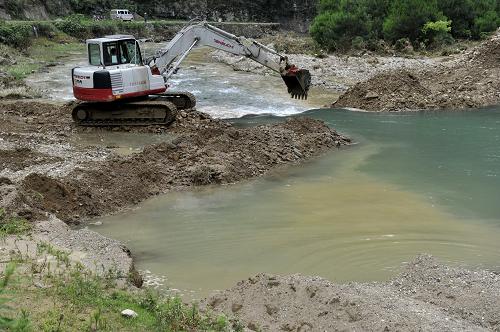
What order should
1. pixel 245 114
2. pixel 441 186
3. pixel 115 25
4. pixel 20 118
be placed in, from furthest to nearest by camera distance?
pixel 115 25 < pixel 245 114 < pixel 20 118 < pixel 441 186

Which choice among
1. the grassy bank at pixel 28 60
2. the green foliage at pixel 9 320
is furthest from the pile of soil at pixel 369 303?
the grassy bank at pixel 28 60

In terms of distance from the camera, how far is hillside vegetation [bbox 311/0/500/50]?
39.1 meters

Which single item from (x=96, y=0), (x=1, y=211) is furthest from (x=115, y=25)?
(x=1, y=211)

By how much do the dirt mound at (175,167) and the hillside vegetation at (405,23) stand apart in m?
24.6

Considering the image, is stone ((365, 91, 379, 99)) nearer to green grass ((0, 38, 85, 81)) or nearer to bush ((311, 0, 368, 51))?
green grass ((0, 38, 85, 81))

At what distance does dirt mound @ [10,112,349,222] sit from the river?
0.41 m

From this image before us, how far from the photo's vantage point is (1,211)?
29.1 ft

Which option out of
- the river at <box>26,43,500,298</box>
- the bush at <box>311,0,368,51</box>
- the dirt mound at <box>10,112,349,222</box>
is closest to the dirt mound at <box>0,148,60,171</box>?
the dirt mound at <box>10,112,349,222</box>

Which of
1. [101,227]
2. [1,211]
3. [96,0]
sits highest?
[96,0]

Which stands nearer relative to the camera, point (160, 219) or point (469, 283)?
point (469, 283)

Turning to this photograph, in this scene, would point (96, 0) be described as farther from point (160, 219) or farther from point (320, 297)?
point (320, 297)

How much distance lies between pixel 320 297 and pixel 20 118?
15120mm

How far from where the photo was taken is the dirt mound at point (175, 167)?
431 inches

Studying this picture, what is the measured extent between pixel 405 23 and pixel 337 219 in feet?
104
